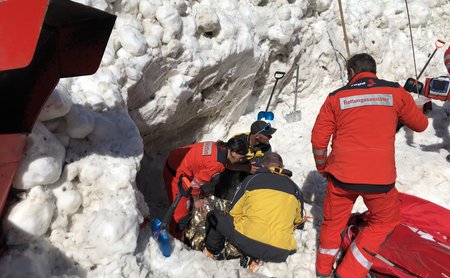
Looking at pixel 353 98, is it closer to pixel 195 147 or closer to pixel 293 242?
pixel 293 242

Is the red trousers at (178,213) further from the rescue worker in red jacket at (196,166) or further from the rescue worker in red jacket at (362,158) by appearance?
the rescue worker in red jacket at (362,158)

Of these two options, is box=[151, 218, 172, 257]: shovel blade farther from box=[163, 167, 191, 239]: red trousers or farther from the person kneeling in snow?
box=[163, 167, 191, 239]: red trousers

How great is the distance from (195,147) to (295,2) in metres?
3.20

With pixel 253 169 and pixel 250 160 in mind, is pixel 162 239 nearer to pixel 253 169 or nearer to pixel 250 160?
pixel 253 169

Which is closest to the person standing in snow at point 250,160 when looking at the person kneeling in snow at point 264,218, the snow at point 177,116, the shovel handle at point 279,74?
the snow at point 177,116

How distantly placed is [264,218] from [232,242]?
1.52ft

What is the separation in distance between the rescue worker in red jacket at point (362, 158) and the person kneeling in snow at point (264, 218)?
1.07ft

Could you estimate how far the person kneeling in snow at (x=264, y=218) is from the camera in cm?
306

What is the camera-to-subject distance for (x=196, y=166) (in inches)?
146

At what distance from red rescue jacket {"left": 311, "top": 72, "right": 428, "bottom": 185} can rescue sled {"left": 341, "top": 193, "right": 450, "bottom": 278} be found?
760mm

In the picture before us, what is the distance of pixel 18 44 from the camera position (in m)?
1.46

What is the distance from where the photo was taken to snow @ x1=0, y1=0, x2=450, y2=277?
1.92 meters

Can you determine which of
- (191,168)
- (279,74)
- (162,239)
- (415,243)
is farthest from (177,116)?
(415,243)

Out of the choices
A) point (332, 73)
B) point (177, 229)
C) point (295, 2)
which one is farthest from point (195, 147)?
point (332, 73)
